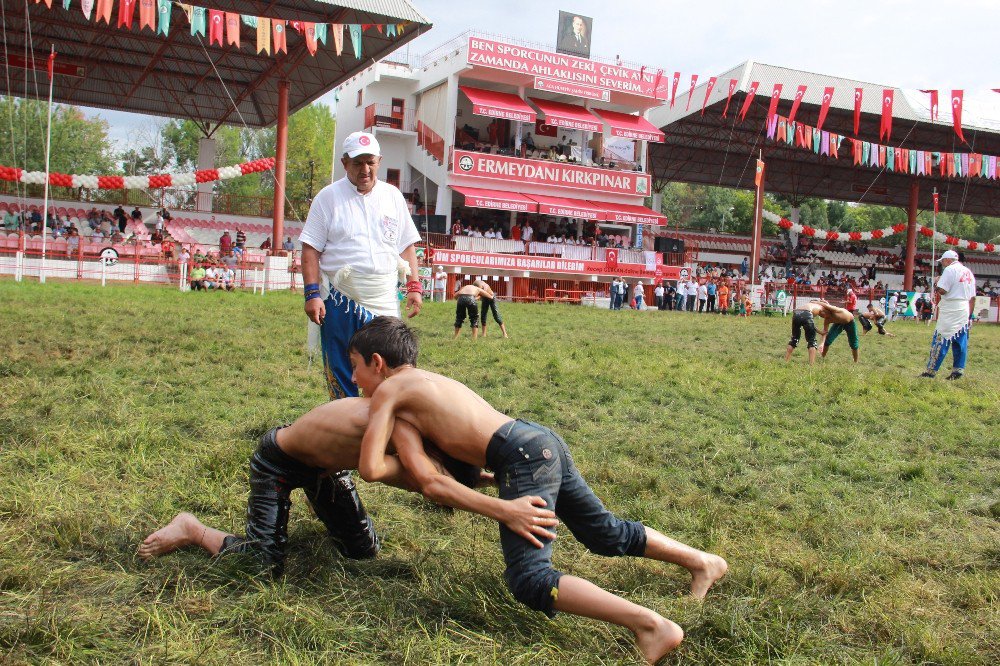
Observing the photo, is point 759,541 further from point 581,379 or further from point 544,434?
point 581,379

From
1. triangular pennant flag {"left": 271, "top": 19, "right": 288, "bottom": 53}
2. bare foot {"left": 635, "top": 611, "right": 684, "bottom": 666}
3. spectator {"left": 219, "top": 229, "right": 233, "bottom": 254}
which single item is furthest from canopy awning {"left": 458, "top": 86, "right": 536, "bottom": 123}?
bare foot {"left": 635, "top": 611, "right": 684, "bottom": 666}

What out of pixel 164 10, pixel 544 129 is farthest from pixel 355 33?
pixel 544 129

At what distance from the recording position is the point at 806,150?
48.7 meters

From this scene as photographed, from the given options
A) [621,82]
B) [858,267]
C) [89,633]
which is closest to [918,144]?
[858,267]

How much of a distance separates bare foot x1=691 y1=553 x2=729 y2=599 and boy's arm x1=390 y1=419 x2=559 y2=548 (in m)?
0.72

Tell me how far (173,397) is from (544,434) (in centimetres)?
457

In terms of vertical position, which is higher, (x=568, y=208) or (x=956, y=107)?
(x=956, y=107)

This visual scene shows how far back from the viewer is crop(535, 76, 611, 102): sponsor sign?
115ft

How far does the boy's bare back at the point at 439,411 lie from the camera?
2.92 m

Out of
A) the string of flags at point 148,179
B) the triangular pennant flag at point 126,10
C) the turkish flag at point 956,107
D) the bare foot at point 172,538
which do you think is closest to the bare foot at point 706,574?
the bare foot at point 172,538

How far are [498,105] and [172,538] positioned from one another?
31698 millimetres

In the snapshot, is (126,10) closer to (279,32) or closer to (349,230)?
(279,32)

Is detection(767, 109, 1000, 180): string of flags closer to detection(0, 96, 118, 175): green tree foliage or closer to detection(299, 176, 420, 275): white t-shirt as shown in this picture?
detection(299, 176, 420, 275): white t-shirt

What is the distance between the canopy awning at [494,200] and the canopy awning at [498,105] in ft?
10.4
